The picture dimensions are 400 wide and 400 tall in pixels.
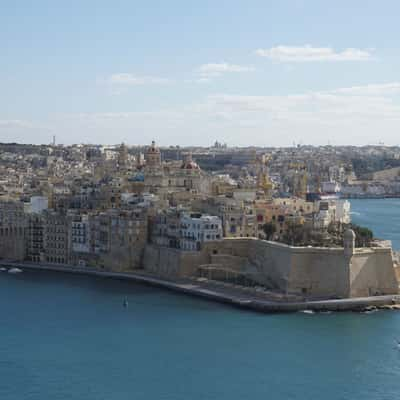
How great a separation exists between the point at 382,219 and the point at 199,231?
20.3 m

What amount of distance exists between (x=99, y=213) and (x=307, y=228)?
20.3 ft

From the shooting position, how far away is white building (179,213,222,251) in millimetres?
22859

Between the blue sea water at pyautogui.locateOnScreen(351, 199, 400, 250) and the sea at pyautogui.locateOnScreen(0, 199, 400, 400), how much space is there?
10996mm

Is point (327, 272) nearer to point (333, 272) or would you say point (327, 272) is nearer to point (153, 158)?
point (333, 272)

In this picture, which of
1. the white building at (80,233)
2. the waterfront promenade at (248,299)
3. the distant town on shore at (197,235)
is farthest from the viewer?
the white building at (80,233)

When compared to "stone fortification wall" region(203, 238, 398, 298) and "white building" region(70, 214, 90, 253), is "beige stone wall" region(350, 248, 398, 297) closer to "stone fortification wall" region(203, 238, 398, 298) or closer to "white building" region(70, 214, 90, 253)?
"stone fortification wall" region(203, 238, 398, 298)

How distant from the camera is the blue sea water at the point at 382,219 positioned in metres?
32.8

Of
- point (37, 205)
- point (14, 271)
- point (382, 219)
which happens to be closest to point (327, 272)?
point (14, 271)

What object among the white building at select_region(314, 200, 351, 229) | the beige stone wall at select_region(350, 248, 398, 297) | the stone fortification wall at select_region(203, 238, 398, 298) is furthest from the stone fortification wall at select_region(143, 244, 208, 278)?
the beige stone wall at select_region(350, 248, 398, 297)

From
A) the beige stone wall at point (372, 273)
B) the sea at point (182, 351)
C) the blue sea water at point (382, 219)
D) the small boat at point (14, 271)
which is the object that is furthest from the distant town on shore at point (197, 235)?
the blue sea water at point (382, 219)

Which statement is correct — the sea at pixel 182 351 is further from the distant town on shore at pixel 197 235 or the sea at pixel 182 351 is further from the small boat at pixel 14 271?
the small boat at pixel 14 271

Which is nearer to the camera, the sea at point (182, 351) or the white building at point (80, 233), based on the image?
the sea at point (182, 351)

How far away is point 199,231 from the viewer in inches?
903

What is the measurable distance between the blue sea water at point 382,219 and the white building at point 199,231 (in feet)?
25.2
